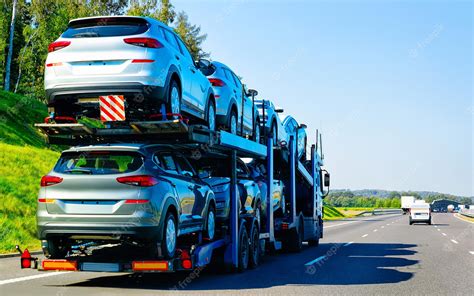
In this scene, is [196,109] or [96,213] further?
[196,109]

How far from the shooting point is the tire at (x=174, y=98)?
9594 millimetres

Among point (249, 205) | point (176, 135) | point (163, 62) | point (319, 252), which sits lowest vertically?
point (319, 252)

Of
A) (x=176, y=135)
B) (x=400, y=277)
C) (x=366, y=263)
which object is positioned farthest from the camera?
(x=366, y=263)

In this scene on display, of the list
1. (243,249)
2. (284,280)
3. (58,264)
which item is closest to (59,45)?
(58,264)

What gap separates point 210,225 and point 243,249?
5.21ft

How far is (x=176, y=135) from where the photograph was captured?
962 centimetres

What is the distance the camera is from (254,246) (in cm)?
1291

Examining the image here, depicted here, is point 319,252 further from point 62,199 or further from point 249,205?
point 62,199

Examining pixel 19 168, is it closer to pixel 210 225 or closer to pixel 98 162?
pixel 210 225

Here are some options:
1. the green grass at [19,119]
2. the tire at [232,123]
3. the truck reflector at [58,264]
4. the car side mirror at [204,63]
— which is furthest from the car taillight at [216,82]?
the green grass at [19,119]

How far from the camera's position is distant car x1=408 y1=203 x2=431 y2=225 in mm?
46406

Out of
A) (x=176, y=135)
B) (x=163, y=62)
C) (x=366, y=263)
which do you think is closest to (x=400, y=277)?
(x=366, y=263)

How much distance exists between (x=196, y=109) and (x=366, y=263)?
602 cm

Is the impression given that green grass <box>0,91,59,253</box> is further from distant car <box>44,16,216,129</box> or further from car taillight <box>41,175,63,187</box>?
car taillight <box>41,175,63,187</box>
